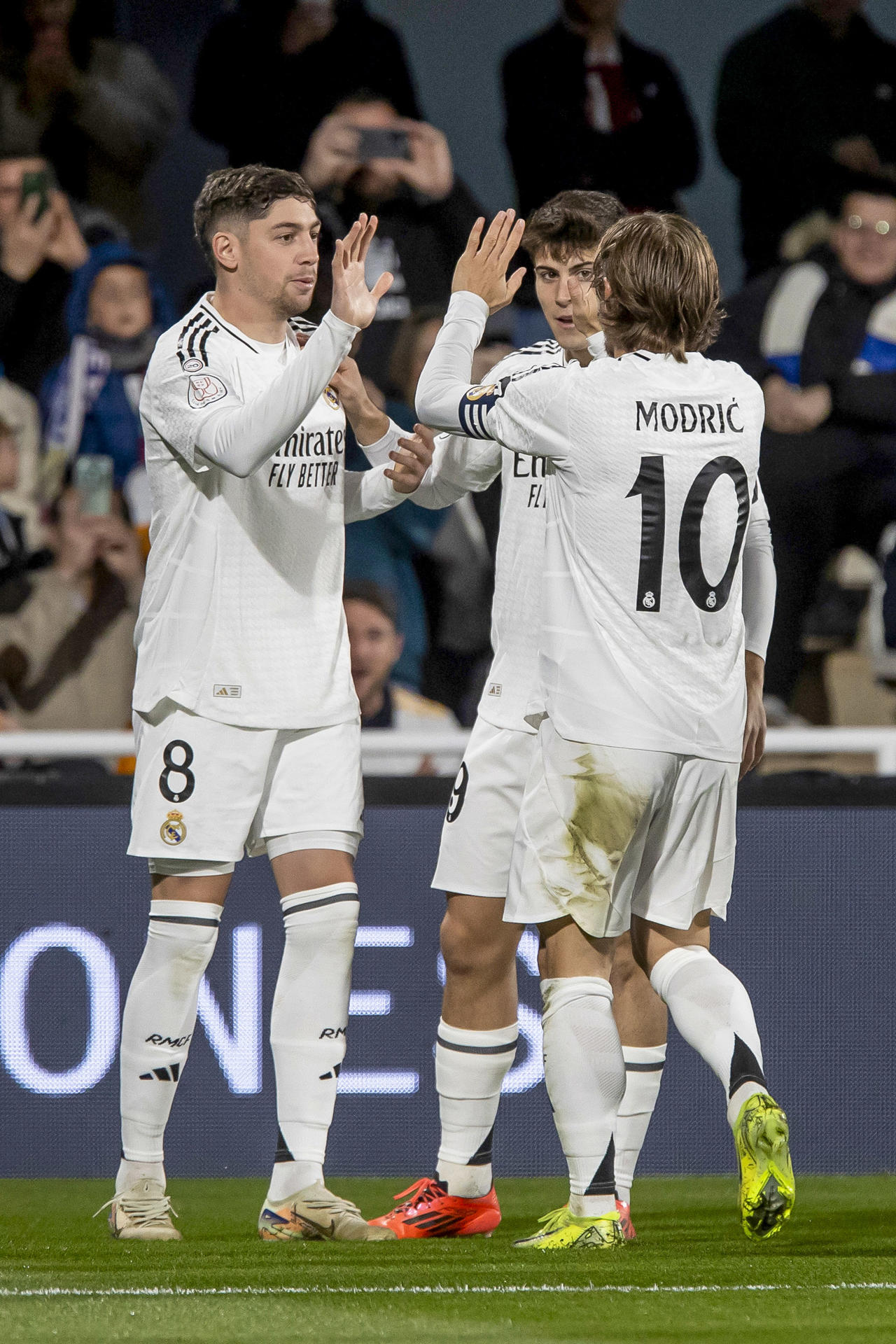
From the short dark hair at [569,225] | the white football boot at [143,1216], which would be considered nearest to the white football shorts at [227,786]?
the white football boot at [143,1216]

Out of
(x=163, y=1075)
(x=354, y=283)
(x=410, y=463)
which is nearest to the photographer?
(x=354, y=283)

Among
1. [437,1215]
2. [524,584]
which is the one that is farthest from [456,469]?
[437,1215]

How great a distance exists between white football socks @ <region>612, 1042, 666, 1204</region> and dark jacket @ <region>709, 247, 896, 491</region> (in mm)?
3180

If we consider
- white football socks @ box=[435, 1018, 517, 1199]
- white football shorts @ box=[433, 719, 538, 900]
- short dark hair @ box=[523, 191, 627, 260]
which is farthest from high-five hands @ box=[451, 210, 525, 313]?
white football socks @ box=[435, 1018, 517, 1199]

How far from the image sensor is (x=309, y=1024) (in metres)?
3.57

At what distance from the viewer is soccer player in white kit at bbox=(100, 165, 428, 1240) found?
140 inches

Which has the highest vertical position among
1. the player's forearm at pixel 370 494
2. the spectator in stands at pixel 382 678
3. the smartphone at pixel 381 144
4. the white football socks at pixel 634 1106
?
the smartphone at pixel 381 144

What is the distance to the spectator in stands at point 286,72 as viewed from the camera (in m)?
6.80

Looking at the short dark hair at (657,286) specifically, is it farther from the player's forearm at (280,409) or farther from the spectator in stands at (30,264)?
the spectator in stands at (30,264)

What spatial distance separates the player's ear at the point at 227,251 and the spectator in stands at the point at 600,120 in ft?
10.6

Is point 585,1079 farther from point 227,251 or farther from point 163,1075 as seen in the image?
point 227,251

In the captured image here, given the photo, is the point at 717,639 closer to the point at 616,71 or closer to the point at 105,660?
the point at 105,660

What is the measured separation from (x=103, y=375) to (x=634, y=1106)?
368 cm

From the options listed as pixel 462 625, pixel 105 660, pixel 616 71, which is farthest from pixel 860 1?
pixel 105 660
